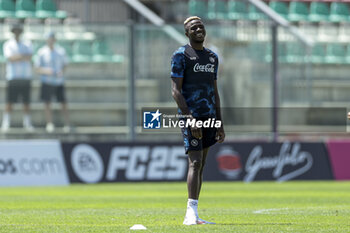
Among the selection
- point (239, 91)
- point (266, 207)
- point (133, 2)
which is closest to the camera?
point (266, 207)

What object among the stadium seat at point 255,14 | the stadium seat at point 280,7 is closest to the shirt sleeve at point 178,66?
the stadium seat at point 255,14

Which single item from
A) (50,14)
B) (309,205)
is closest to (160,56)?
(50,14)

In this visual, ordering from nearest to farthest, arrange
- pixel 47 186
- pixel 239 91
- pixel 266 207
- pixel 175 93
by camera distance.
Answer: pixel 175 93 < pixel 266 207 < pixel 47 186 < pixel 239 91

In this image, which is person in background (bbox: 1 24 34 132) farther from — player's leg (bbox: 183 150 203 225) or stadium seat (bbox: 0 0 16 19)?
player's leg (bbox: 183 150 203 225)

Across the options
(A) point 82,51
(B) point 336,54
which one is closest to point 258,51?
(B) point 336,54

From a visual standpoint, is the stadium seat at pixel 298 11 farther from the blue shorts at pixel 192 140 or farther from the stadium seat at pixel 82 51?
the blue shorts at pixel 192 140

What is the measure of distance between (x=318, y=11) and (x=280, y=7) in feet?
4.33

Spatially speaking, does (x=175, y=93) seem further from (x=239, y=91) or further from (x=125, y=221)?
(x=239, y=91)

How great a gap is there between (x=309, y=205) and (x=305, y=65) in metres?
8.06

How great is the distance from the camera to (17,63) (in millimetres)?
19203

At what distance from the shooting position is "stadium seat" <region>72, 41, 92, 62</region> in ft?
62.7

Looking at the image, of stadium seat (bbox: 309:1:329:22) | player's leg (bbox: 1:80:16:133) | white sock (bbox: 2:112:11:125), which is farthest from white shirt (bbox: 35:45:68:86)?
stadium seat (bbox: 309:1:329:22)

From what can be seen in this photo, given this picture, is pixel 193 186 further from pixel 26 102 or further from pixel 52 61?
pixel 52 61

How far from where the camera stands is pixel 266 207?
11984 mm
